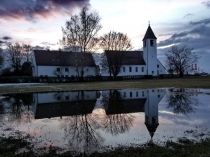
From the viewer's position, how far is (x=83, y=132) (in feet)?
25.8

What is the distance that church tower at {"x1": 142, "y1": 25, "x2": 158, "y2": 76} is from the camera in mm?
63781

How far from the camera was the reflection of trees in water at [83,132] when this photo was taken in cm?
630

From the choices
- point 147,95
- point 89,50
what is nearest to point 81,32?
point 89,50

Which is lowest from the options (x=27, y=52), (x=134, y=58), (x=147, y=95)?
(x=147, y=95)

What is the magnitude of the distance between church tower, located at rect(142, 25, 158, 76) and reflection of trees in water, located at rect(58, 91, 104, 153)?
183 ft

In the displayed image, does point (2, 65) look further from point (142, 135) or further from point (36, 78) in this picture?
Result: point (142, 135)

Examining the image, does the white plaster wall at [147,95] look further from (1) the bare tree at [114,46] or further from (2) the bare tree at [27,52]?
(2) the bare tree at [27,52]

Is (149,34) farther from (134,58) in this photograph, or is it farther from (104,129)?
(104,129)

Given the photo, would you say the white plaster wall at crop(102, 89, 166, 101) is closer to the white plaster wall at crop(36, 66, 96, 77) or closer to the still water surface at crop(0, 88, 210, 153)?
the still water surface at crop(0, 88, 210, 153)

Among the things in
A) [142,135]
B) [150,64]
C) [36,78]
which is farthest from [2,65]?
[142,135]

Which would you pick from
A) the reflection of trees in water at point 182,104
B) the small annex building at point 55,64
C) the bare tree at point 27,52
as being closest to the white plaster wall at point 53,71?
the small annex building at point 55,64

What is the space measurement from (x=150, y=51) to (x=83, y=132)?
59284 mm

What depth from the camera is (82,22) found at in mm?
47094

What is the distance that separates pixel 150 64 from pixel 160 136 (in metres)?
59.2
